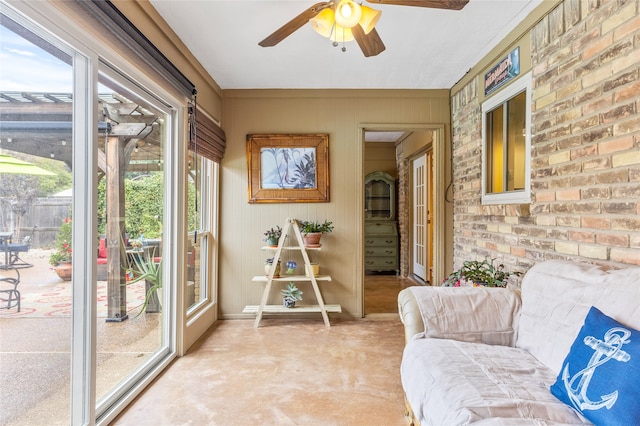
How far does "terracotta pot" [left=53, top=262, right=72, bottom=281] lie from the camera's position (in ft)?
4.99

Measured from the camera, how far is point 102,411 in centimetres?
180

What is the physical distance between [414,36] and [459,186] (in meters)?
1.60

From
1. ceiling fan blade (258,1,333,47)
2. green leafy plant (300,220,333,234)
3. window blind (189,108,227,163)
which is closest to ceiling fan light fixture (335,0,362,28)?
ceiling fan blade (258,1,333,47)

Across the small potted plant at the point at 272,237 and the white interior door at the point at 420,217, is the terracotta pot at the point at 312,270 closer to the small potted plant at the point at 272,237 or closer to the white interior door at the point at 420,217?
the small potted plant at the point at 272,237

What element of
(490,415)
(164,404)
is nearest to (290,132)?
(164,404)

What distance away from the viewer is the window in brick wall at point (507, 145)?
2398 millimetres

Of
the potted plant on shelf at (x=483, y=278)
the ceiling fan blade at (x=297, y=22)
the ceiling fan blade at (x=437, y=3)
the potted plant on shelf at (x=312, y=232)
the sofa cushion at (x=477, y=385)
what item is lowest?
the sofa cushion at (x=477, y=385)

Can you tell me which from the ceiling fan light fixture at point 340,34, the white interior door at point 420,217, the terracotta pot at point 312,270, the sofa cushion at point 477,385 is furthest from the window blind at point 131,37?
the white interior door at point 420,217

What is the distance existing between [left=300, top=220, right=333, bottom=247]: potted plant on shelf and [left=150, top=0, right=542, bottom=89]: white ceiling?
148 cm

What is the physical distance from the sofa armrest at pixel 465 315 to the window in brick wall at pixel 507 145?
93 cm

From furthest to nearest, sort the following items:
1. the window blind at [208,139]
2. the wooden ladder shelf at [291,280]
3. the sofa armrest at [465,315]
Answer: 1. the wooden ladder shelf at [291,280]
2. the window blind at [208,139]
3. the sofa armrest at [465,315]

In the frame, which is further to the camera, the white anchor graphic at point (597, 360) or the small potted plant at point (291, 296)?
the small potted plant at point (291, 296)

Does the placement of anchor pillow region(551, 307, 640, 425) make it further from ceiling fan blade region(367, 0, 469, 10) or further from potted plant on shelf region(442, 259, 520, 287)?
ceiling fan blade region(367, 0, 469, 10)

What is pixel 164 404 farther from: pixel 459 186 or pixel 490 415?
pixel 459 186
